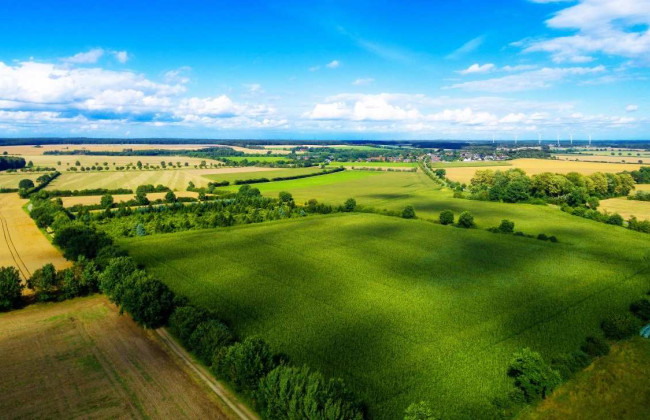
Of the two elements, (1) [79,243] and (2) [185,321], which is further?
(1) [79,243]

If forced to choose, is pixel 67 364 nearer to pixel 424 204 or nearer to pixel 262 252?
pixel 262 252

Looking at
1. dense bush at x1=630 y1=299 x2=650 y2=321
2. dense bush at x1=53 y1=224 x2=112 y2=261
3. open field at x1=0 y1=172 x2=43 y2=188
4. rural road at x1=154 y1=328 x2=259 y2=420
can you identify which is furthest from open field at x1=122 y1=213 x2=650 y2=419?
open field at x1=0 y1=172 x2=43 y2=188

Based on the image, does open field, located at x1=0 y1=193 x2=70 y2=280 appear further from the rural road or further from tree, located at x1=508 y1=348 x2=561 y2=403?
tree, located at x1=508 y1=348 x2=561 y2=403

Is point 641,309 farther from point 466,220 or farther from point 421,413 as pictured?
point 466,220

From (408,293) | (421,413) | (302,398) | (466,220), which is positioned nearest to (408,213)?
(466,220)

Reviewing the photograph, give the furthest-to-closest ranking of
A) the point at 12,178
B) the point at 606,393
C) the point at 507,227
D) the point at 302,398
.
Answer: the point at 12,178 → the point at 507,227 → the point at 606,393 → the point at 302,398

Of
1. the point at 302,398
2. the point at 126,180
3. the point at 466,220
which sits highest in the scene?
the point at 126,180
